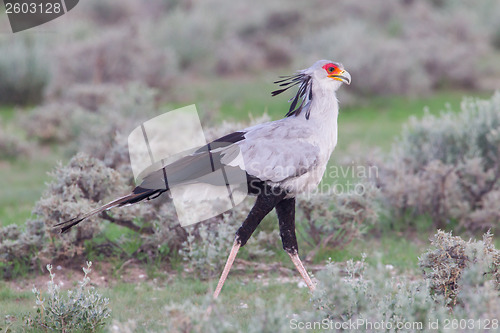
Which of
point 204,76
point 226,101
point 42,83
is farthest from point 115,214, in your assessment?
point 204,76

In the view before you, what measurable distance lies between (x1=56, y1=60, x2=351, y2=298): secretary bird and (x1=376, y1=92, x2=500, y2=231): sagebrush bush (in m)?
2.56

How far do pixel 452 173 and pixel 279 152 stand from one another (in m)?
3.08

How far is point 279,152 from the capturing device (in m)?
4.45

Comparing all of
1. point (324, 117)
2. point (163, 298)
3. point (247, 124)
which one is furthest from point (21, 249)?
point (324, 117)

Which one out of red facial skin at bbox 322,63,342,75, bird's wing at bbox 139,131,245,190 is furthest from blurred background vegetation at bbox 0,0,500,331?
red facial skin at bbox 322,63,342,75

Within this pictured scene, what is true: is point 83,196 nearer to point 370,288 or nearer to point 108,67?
point 370,288

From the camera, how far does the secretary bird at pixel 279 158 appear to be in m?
4.43

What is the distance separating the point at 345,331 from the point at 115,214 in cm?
281

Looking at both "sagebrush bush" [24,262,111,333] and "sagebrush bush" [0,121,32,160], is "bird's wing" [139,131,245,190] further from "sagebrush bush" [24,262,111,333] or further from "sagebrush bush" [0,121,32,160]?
"sagebrush bush" [0,121,32,160]

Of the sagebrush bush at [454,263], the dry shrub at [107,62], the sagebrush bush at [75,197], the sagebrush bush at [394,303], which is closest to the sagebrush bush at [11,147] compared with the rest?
the dry shrub at [107,62]

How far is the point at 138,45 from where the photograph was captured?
13.3m

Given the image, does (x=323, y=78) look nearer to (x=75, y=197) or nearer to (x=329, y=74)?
(x=329, y=74)

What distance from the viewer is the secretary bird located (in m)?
4.43

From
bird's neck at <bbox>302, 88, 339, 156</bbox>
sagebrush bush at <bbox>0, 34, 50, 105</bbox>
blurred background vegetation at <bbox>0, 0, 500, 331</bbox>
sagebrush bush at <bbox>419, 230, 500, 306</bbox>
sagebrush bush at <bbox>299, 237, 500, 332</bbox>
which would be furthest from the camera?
sagebrush bush at <bbox>0, 34, 50, 105</bbox>
